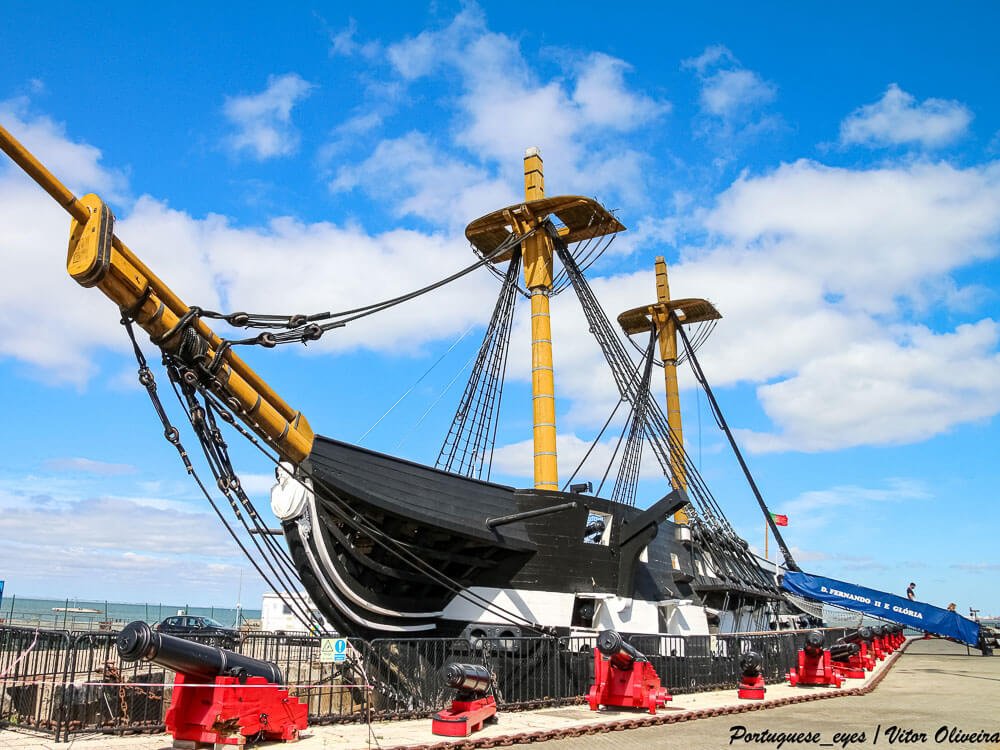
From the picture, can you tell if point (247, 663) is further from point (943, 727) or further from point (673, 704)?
point (943, 727)

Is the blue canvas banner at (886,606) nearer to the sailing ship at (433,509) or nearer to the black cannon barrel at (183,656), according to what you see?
the sailing ship at (433,509)

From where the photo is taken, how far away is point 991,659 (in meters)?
28.7

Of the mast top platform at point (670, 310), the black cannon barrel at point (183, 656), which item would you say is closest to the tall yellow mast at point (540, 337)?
the black cannon barrel at point (183, 656)

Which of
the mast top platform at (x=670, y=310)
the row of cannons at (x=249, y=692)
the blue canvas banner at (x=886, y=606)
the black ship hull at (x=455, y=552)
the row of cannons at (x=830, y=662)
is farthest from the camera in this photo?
the mast top platform at (x=670, y=310)

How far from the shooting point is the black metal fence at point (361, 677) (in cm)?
1087

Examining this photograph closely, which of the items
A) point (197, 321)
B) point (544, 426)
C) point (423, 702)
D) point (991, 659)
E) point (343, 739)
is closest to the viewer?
point (343, 739)

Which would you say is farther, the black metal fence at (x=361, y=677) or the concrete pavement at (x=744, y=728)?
the black metal fence at (x=361, y=677)

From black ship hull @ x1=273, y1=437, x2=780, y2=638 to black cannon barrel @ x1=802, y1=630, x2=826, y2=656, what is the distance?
10.6 feet

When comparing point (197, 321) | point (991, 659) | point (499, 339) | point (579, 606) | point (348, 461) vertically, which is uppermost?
point (499, 339)

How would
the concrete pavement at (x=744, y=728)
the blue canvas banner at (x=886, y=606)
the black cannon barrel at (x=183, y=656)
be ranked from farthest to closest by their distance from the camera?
the blue canvas banner at (x=886, y=606) → the concrete pavement at (x=744, y=728) → the black cannon barrel at (x=183, y=656)

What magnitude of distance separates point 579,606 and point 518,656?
2680 mm

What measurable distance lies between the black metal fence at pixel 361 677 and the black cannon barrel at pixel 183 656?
Result: 0.74m

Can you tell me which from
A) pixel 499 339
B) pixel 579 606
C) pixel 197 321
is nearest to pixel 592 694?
pixel 579 606

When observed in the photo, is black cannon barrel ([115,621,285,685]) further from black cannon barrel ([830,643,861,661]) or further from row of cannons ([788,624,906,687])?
black cannon barrel ([830,643,861,661])
